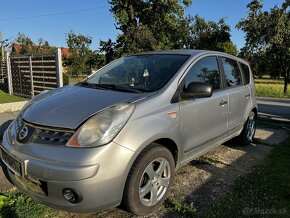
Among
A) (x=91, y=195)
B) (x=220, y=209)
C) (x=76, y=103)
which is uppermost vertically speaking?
(x=76, y=103)

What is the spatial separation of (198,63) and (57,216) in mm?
2463

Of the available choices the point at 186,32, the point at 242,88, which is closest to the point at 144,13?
the point at 186,32

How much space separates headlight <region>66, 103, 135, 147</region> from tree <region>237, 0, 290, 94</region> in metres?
23.1

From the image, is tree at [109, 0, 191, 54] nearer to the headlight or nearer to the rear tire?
the rear tire

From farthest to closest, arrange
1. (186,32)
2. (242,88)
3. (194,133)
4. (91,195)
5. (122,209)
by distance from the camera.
Result: (186,32)
(242,88)
(194,133)
(122,209)
(91,195)

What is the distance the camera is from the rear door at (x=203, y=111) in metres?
3.74

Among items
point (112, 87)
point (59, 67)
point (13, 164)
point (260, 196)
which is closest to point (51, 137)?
point (13, 164)

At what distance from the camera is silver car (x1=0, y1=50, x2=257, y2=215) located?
277cm

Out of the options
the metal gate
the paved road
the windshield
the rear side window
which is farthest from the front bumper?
the metal gate

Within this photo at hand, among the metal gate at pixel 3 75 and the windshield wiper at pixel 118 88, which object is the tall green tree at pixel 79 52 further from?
the windshield wiper at pixel 118 88

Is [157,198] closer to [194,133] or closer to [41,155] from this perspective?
[194,133]

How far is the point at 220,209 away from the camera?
3422mm

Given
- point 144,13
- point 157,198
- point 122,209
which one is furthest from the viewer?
point 144,13

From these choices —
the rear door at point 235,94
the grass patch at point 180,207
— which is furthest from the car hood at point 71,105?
the rear door at point 235,94
